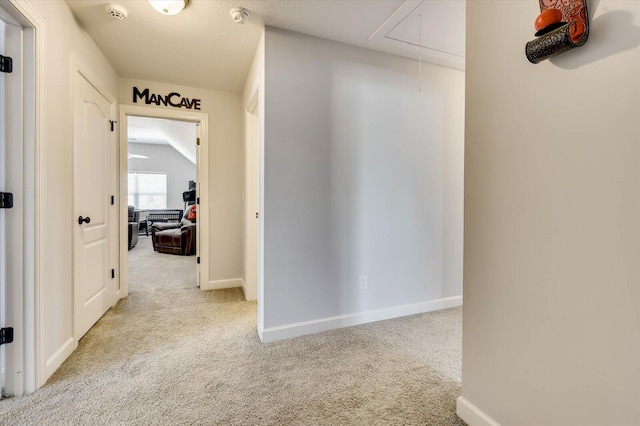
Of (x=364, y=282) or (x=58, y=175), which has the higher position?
(x=58, y=175)

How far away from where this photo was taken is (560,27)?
0.87 m

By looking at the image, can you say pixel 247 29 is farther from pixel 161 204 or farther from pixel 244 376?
pixel 161 204

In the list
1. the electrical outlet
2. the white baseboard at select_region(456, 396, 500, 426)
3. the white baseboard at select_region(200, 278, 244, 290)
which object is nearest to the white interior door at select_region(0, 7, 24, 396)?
the white baseboard at select_region(200, 278, 244, 290)

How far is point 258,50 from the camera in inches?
88.9

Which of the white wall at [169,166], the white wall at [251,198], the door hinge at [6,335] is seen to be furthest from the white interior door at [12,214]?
the white wall at [169,166]

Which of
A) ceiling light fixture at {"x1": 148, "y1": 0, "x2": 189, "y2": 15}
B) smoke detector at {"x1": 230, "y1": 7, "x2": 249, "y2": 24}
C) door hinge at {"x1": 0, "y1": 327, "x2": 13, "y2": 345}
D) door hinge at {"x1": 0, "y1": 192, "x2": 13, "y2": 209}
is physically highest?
smoke detector at {"x1": 230, "y1": 7, "x2": 249, "y2": 24}

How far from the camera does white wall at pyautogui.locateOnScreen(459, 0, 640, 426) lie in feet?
2.60

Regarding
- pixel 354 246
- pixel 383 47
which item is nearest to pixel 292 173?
pixel 354 246

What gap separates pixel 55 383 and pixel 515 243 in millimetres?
2493

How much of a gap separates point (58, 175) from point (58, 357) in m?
1.15

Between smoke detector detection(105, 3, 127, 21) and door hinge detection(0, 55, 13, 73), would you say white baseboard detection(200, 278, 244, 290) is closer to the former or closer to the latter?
door hinge detection(0, 55, 13, 73)

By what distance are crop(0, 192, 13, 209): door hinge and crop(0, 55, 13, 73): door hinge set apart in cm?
65

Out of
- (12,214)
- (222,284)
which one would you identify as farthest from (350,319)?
(12,214)

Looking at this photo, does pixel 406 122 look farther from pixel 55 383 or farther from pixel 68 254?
pixel 55 383
